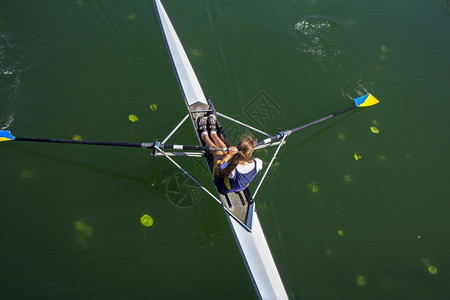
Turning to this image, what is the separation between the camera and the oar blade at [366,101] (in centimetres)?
564

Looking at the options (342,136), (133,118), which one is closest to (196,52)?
(133,118)

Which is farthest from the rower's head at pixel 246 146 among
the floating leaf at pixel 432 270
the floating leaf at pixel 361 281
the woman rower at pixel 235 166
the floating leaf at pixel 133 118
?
the floating leaf at pixel 432 270

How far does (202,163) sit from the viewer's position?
487 cm

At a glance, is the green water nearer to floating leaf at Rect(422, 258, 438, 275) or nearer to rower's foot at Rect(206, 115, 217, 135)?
floating leaf at Rect(422, 258, 438, 275)

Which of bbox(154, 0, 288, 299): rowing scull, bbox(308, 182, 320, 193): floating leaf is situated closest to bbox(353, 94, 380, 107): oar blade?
bbox(308, 182, 320, 193): floating leaf

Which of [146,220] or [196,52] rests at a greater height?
[196,52]

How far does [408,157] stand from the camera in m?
5.48

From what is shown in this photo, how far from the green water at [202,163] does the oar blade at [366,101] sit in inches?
5.9

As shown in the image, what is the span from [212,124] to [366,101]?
9.57ft

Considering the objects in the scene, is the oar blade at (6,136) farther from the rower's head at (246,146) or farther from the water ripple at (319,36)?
the water ripple at (319,36)

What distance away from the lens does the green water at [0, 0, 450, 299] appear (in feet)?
13.8

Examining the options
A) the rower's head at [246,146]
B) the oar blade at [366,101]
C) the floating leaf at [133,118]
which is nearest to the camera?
the rower's head at [246,146]

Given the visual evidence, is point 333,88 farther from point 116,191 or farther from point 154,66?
point 116,191

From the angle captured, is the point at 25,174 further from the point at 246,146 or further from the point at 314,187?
the point at 314,187
